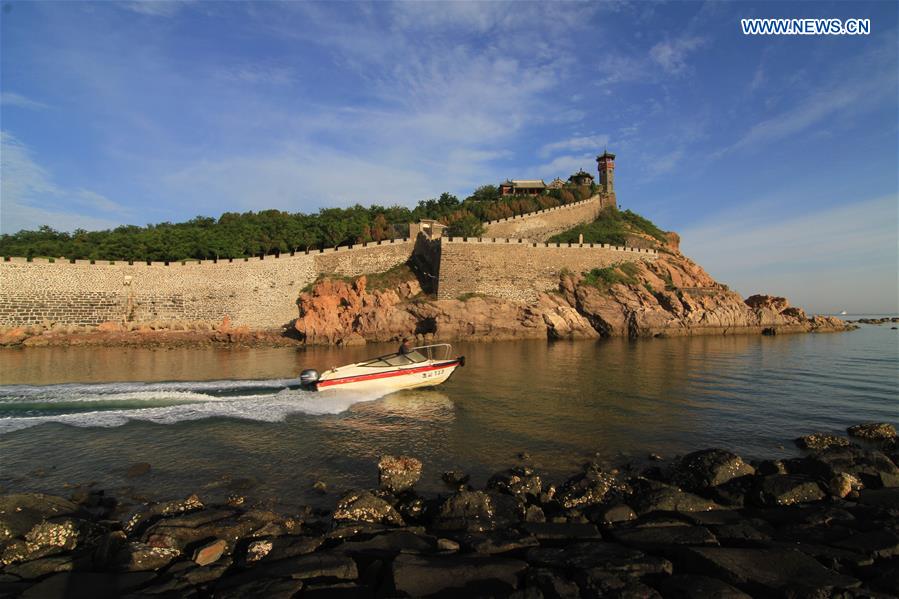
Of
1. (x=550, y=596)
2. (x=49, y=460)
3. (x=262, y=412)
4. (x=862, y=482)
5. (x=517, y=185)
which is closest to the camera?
(x=550, y=596)

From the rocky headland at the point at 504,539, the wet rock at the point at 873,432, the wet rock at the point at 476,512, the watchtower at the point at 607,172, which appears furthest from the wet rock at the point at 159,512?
the watchtower at the point at 607,172

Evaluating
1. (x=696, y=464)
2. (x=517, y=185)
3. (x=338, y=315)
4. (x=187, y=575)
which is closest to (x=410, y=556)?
(x=187, y=575)

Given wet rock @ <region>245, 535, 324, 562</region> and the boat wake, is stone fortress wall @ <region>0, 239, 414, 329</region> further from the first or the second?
wet rock @ <region>245, 535, 324, 562</region>

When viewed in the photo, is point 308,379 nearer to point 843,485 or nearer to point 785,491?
point 785,491

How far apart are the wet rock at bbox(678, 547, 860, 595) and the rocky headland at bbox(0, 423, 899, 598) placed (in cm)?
2

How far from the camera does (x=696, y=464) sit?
8.37 metres

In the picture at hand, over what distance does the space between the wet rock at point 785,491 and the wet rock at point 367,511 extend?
6038mm

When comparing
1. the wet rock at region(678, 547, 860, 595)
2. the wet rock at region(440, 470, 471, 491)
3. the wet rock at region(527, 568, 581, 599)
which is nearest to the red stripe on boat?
the wet rock at region(440, 470, 471, 491)

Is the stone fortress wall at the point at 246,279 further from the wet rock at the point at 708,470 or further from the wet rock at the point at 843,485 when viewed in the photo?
the wet rock at the point at 843,485

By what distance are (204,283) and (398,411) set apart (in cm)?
3373

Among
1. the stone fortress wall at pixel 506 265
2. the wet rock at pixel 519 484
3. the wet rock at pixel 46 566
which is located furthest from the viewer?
the stone fortress wall at pixel 506 265

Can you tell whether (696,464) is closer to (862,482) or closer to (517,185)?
(862,482)

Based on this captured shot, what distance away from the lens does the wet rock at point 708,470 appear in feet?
26.2

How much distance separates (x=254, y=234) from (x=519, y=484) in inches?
1776
